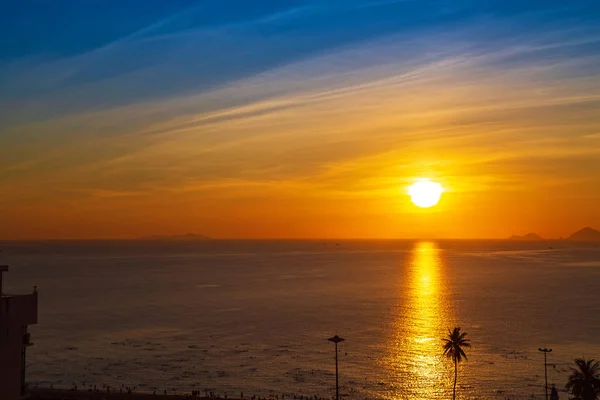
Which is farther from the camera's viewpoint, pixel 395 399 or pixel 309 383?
pixel 309 383

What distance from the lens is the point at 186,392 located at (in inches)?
3297

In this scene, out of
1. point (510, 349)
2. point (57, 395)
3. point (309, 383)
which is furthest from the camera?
point (510, 349)

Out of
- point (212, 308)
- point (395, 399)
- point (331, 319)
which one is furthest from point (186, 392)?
point (212, 308)

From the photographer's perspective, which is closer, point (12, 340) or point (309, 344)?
point (12, 340)

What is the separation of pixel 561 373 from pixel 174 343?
71.9m

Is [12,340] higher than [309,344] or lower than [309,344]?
higher

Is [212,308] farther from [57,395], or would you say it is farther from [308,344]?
[57,395]

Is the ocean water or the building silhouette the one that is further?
the ocean water

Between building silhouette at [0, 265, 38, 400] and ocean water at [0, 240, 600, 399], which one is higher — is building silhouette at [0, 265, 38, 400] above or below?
above

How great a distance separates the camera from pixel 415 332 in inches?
5089

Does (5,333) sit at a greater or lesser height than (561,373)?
greater

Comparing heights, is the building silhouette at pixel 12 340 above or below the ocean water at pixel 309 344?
above

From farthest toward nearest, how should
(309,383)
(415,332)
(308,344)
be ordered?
(415,332) < (308,344) < (309,383)

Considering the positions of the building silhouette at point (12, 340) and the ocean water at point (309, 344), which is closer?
the building silhouette at point (12, 340)
